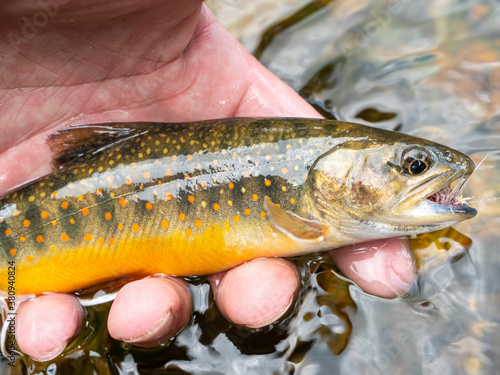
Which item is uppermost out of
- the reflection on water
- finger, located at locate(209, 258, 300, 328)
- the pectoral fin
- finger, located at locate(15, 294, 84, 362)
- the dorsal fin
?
the dorsal fin

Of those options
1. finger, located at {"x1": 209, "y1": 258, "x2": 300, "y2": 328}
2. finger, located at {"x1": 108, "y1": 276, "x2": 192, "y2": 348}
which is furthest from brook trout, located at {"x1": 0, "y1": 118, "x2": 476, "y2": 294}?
finger, located at {"x1": 108, "y1": 276, "x2": 192, "y2": 348}

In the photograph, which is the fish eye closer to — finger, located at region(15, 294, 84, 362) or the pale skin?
the pale skin

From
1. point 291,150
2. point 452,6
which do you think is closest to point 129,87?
point 291,150

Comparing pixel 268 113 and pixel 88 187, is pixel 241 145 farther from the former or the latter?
pixel 88 187

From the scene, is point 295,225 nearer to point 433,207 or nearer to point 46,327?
point 433,207

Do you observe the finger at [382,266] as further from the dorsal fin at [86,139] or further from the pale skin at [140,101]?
the dorsal fin at [86,139]

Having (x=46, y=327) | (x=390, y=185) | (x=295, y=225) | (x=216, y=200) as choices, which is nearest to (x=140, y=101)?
(x=216, y=200)

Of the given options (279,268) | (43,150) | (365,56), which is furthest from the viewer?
(365,56)
